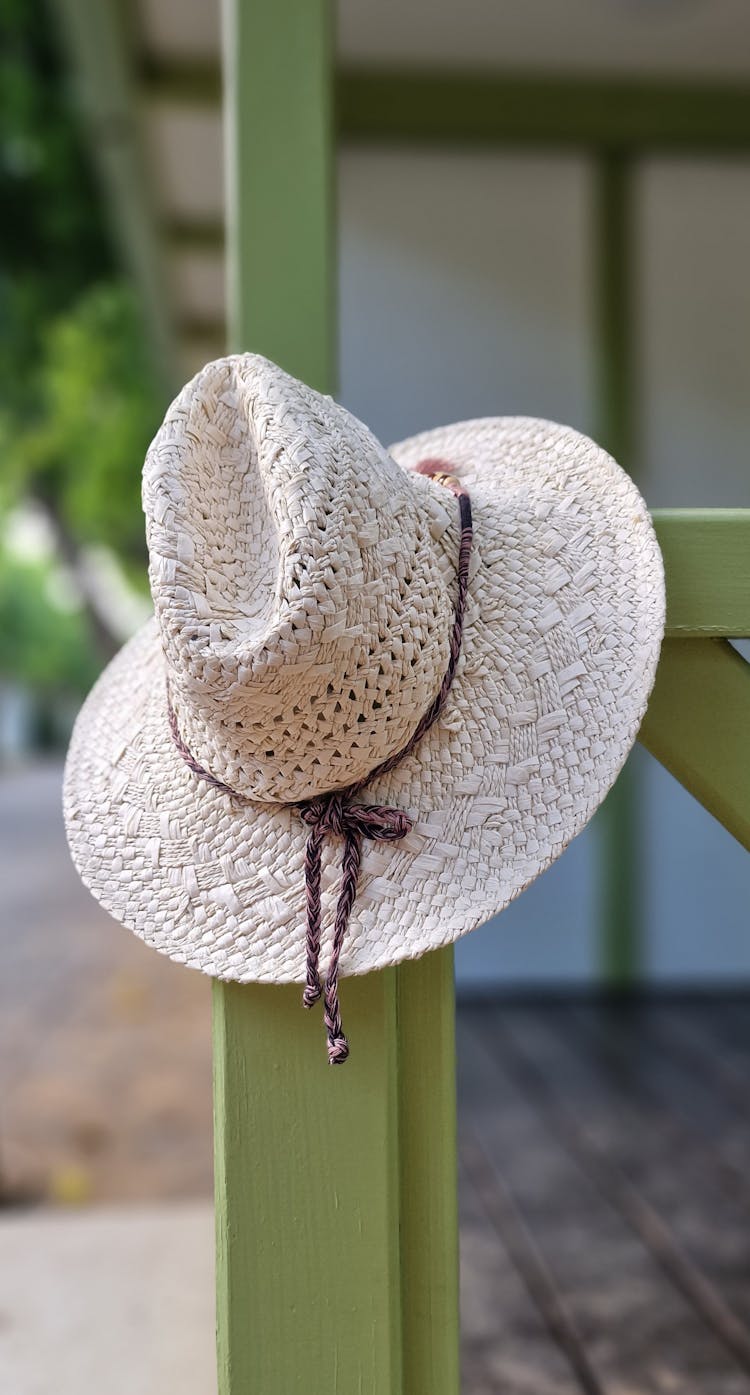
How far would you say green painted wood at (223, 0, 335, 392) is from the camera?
0.94m

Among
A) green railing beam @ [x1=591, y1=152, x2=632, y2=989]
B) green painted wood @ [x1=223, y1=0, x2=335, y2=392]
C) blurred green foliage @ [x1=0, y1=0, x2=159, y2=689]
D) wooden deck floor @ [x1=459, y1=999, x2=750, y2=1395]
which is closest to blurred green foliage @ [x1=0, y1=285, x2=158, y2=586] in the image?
blurred green foliage @ [x1=0, y1=0, x2=159, y2=689]

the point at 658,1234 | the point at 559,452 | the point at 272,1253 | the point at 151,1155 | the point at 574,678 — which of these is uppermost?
the point at 559,452

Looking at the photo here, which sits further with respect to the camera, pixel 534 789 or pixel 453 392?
pixel 453 392

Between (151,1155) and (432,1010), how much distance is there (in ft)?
6.78

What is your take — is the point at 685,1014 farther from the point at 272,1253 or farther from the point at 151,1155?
the point at 272,1253

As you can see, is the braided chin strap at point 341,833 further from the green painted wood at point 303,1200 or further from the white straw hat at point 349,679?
the green painted wood at point 303,1200

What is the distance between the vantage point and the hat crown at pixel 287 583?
70 centimetres

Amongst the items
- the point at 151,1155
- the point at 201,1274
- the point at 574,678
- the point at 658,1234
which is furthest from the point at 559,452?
the point at 151,1155

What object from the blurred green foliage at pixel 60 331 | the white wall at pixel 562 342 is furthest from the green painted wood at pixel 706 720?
the blurred green foliage at pixel 60 331

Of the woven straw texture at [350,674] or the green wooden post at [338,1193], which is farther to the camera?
the green wooden post at [338,1193]

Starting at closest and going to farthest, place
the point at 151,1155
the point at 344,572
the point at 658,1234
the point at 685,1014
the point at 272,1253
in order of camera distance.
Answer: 1. the point at 344,572
2. the point at 272,1253
3. the point at 658,1234
4. the point at 151,1155
5. the point at 685,1014

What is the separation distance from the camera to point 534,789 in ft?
2.51

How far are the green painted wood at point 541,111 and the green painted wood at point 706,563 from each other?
2589 mm

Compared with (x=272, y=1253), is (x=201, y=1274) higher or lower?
lower
